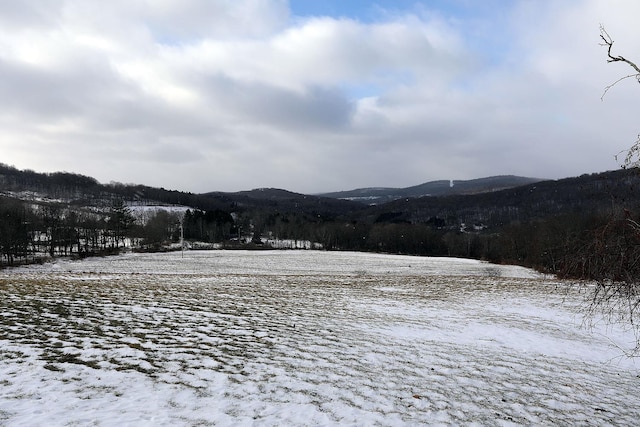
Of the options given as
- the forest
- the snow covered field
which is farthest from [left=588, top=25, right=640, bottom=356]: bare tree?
the snow covered field

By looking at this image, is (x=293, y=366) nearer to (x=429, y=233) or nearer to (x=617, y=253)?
(x=617, y=253)

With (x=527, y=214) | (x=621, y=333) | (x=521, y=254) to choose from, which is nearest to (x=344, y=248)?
(x=521, y=254)

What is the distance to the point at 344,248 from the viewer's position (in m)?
132

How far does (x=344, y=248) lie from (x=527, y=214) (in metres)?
100

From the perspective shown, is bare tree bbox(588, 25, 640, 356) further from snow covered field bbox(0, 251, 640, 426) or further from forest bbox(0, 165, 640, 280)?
snow covered field bbox(0, 251, 640, 426)

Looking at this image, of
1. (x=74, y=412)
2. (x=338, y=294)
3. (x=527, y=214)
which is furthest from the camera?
(x=527, y=214)

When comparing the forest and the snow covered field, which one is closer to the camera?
the forest

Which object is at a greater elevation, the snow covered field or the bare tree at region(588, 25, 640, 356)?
the bare tree at region(588, 25, 640, 356)

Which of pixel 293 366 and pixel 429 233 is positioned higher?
pixel 293 366

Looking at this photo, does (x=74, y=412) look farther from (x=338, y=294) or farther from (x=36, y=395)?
(x=338, y=294)

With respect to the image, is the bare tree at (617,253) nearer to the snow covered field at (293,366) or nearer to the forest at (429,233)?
the forest at (429,233)

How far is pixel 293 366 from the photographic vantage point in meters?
9.13

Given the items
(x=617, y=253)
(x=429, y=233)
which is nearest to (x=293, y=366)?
(x=617, y=253)

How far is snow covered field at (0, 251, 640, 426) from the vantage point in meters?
6.77
